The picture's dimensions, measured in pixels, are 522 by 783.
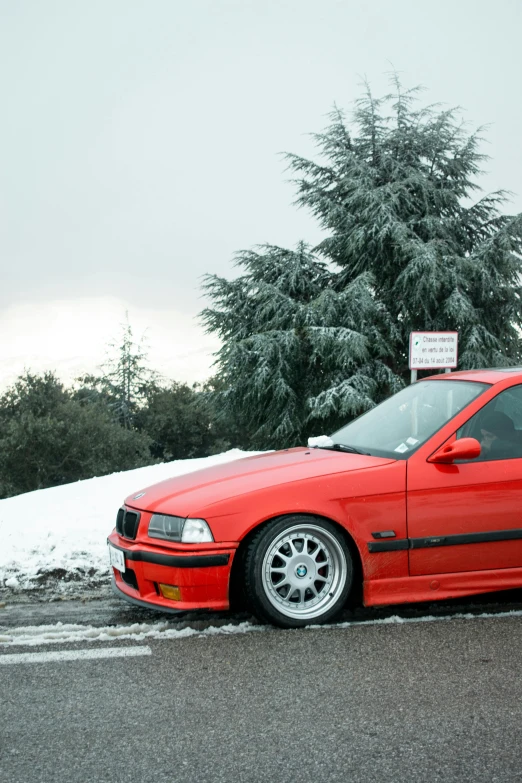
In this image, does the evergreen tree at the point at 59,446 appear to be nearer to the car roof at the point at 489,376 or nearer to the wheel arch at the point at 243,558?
the car roof at the point at 489,376

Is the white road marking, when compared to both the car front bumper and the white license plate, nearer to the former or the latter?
the car front bumper

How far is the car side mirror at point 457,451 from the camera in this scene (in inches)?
195

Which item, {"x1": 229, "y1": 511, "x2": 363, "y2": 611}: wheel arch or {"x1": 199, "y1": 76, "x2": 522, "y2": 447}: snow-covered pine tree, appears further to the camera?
{"x1": 199, "y1": 76, "x2": 522, "y2": 447}: snow-covered pine tree

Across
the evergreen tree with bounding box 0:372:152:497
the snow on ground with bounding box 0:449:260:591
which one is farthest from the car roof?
the evergreen tree with bounding box 0:372:152:497

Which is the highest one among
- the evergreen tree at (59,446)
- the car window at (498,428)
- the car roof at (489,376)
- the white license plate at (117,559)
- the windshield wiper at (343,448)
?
the car roof at (489,376)

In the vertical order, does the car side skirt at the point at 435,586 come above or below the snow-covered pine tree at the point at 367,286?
below

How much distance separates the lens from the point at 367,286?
1321 inches

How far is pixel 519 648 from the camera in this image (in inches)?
173

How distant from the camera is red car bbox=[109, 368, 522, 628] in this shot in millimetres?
4797

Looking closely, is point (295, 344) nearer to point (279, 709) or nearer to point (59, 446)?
point (59, 446)

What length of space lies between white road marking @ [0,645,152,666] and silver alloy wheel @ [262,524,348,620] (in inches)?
31.0

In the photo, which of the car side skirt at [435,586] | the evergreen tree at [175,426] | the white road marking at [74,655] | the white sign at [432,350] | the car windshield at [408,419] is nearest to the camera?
the white road marking at [74,655]

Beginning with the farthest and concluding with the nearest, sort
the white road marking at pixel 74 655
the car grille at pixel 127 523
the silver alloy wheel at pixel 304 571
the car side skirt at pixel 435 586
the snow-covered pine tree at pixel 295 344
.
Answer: the snow-covered pine tree at pixel 295 344
the car grille at pixel 127 523
the car side skirt at pixel 435 586
the silver alloy wheel at pixel 304 571
the white road marking at pixel 74 655

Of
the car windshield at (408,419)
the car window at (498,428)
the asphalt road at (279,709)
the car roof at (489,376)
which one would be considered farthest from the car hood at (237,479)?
the car roof at (489,376)
